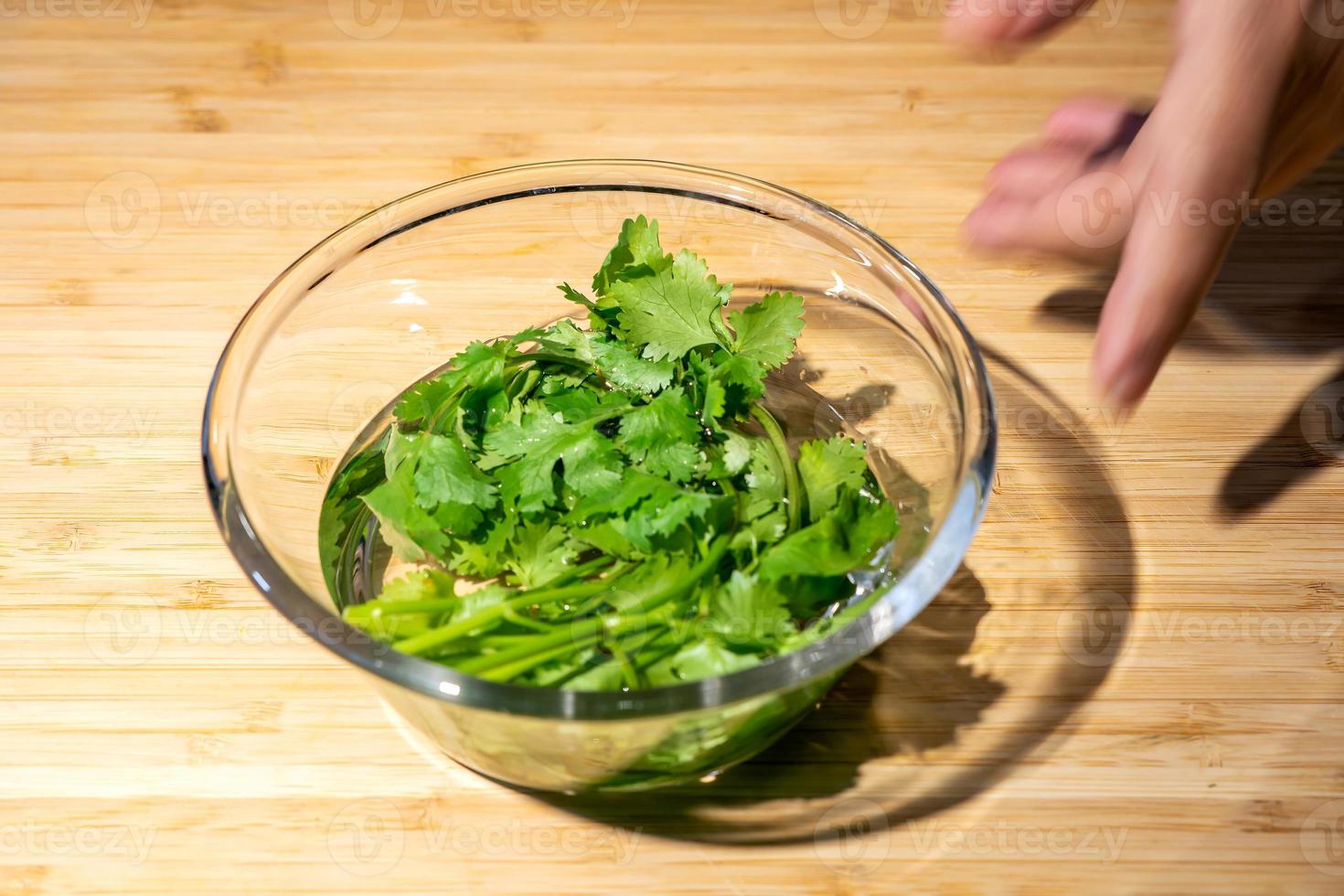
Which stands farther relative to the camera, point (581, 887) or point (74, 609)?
point (74, 609)

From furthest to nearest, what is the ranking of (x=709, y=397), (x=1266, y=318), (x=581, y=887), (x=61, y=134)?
1. (x=61, y=134)
2. (x=1266, y=318)
3. (x=709, y=397)
4. (x=581, y=887)

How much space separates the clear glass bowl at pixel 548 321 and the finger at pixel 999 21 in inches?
14.3

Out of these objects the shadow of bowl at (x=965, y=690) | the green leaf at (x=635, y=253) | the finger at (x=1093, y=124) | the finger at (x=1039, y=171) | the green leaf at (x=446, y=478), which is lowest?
the shadow of bowl at (x=965, y=690)

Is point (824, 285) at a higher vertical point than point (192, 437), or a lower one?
higher

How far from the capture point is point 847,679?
1.02 meters

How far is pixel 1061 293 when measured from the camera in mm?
1370

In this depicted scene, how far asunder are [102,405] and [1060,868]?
109 centimetres

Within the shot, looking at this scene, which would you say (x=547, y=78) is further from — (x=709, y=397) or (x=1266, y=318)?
(x=1266, y=318)

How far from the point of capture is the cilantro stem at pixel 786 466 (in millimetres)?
989

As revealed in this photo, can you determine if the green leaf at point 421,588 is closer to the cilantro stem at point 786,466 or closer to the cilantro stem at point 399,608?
the cilantro stem at point 399,608

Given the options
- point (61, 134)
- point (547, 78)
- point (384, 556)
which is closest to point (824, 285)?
point (384, 556)

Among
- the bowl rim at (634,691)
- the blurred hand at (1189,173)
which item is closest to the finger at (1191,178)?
the blurred hand at (1189,173)

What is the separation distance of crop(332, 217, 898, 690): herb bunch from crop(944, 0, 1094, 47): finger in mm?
495

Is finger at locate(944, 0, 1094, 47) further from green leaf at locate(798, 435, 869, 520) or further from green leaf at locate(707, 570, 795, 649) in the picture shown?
green leaf at locate(707, 570, 795, 649)
